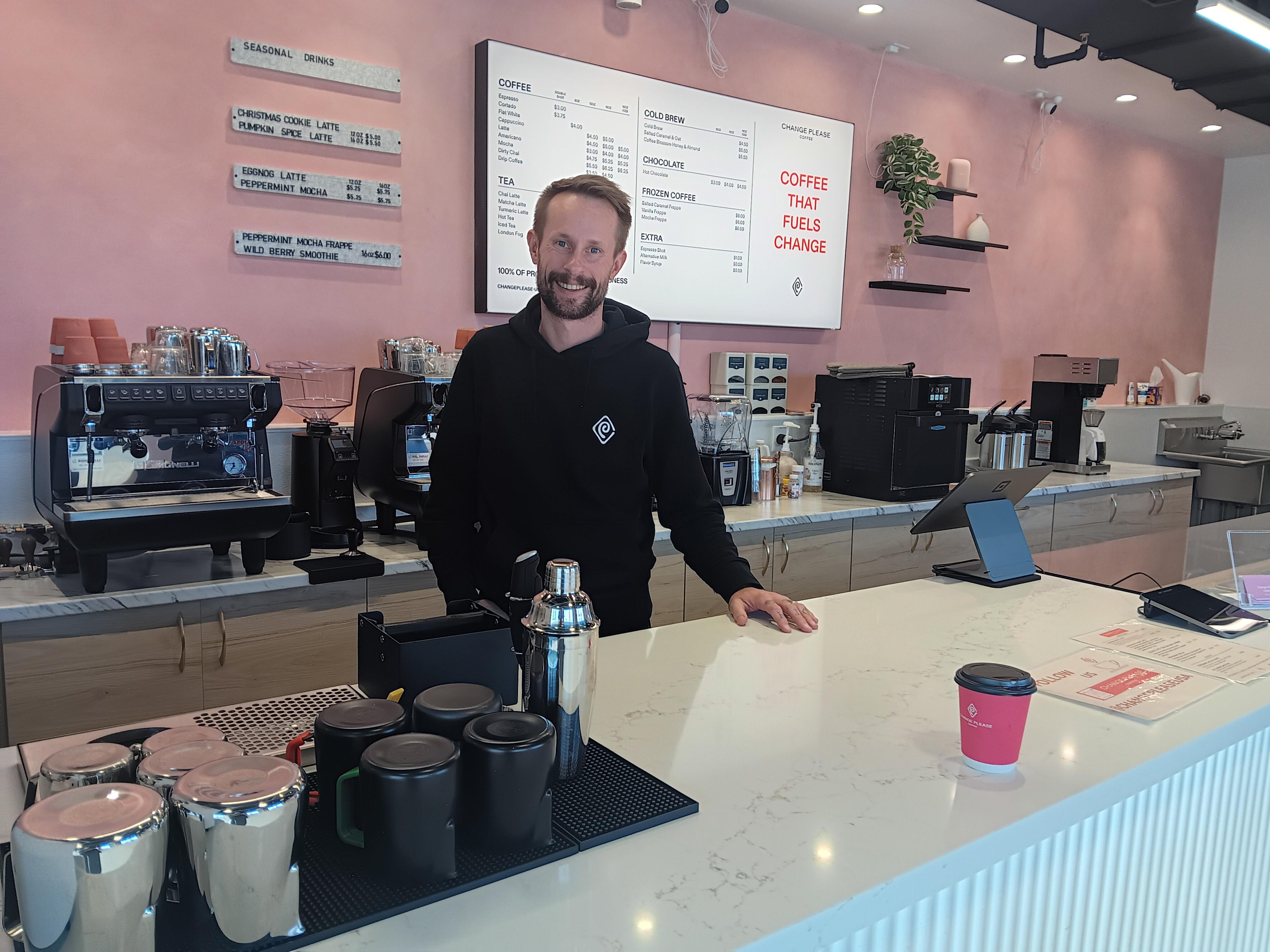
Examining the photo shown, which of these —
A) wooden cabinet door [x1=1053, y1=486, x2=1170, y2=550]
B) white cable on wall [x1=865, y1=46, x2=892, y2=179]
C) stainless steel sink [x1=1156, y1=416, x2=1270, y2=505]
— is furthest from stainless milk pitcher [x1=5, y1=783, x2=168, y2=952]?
stainless steel sink [x1=1156, y1=416, x2=1270, y2=505]

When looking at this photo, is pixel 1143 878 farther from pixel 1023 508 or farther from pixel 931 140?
pixel 931 140

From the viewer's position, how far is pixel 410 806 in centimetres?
82

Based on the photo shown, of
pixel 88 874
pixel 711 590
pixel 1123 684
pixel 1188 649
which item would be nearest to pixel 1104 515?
pixel 711 590

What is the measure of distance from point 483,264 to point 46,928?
2.81m

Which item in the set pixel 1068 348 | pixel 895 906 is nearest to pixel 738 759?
pixel 895 906

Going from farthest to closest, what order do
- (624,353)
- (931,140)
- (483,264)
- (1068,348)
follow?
1. (1068,348)
2. (931,140)
3. (483,264)
4. (624,353)

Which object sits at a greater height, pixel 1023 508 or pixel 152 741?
pixel 152 741

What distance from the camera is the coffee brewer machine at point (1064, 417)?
15.3 ft

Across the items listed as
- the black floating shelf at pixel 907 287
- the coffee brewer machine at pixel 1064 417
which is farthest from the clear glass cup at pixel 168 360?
the coffee brewer machine at pixel 1064 417

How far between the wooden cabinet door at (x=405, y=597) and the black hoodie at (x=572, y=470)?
513mm

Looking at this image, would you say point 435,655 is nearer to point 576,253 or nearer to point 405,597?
point 576,253

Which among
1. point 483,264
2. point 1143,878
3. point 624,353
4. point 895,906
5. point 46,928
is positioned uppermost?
point 483,264

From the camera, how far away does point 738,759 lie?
1.18 metres

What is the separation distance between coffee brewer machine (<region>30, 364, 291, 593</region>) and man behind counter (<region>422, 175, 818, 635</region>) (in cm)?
51
